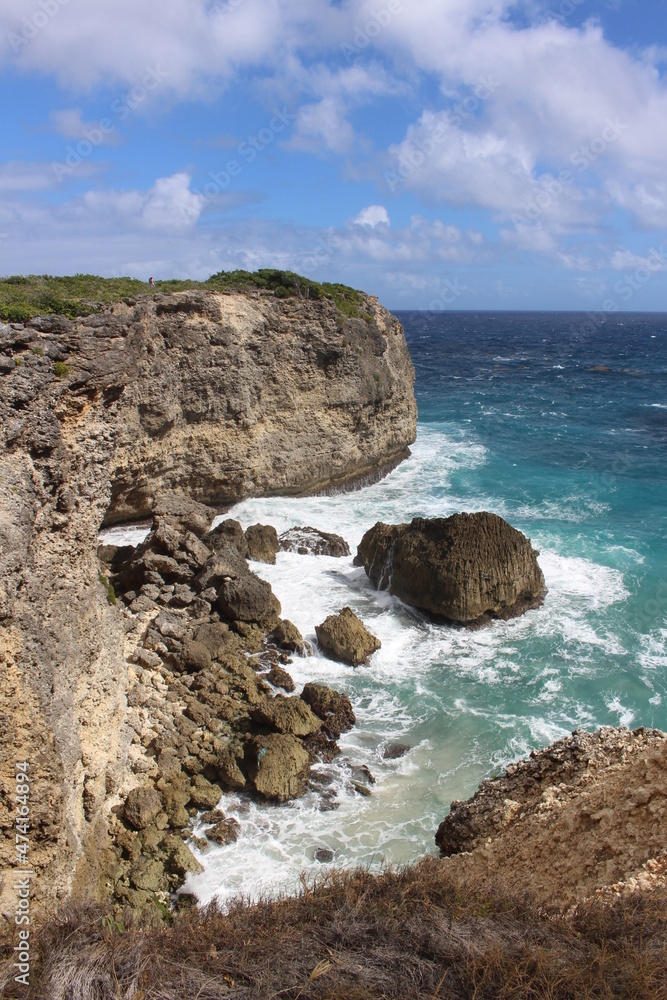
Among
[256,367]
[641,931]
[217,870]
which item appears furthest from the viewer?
[256,367]

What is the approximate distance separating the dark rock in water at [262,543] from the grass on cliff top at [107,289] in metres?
9.37

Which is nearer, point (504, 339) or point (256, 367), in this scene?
point (256, 367)

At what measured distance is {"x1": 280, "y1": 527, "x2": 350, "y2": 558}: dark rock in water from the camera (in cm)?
2453

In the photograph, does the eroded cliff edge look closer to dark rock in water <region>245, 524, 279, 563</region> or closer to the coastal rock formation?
dark rock in water <region>245, 524, 279, 563</region>

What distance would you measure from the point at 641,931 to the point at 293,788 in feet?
26.6

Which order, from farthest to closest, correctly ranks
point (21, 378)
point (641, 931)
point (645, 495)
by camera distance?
point (645, 495) < point (21, 378) < point (641, 931)

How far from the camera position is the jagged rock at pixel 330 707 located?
15.1 meters

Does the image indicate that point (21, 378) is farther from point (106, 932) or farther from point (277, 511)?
point (277, 511)

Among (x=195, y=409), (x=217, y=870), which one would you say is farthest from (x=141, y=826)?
(x=195, y=409)

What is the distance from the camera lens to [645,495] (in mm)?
31688

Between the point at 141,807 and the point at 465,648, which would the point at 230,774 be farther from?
the point at 465,648

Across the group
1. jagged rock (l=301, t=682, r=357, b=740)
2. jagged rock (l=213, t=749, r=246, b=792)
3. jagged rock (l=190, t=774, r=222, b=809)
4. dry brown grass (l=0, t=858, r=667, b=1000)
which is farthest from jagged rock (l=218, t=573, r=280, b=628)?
dry brown grass (l=0, t=858, r=667, b=1000)

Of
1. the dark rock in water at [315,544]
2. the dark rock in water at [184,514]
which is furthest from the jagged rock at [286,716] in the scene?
the dark rock in water at [315,544]

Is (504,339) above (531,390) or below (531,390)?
above
